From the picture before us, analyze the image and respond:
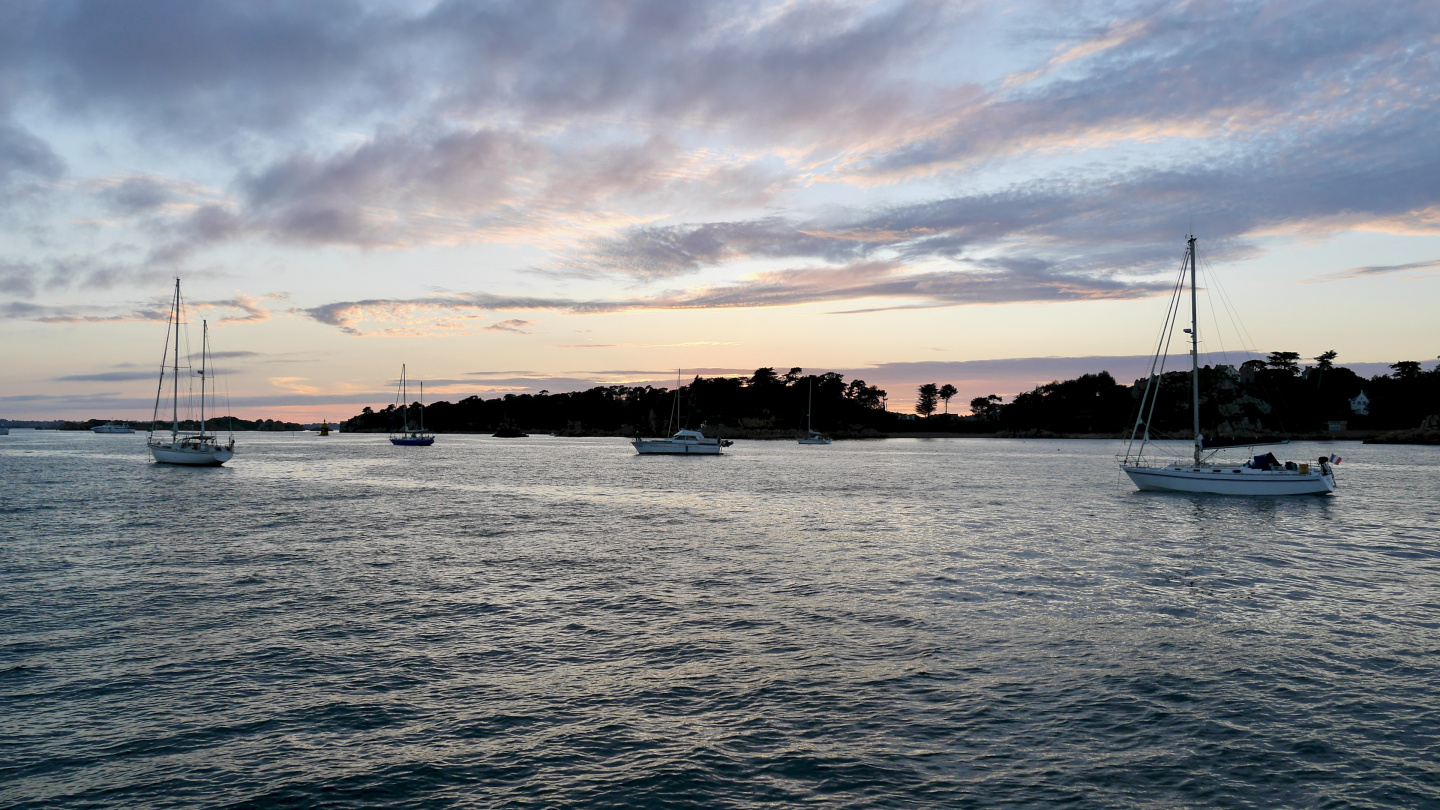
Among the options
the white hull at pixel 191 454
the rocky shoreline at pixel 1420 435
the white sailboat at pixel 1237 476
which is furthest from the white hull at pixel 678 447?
the rocky shoreline at pixel 1420 435

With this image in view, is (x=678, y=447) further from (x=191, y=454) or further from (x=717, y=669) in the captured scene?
(x=717, y=669)

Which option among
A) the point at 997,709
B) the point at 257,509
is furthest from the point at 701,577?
the point at 257,509

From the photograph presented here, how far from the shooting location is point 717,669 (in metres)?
15.5

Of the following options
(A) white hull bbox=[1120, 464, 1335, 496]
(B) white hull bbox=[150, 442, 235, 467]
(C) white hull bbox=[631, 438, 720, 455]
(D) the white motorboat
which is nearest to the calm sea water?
(A) white hull bbox=[1120, 464, 1335, 496]

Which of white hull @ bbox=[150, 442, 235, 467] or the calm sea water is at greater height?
white hull @ bbox=[150, 442, 235, 467]

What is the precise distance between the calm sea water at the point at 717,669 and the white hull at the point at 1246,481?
607 inches

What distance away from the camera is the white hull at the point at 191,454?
8506cm

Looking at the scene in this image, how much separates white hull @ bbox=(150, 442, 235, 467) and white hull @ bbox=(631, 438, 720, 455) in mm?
60205

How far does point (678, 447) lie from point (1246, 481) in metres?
84.7

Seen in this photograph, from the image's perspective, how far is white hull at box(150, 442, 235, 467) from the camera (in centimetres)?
8506

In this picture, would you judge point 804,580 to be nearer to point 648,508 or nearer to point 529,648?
point 529,648

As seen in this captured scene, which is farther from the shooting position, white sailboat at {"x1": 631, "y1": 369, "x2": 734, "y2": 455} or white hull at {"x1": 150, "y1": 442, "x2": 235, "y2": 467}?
white sailboat at {"x1": 631, "y1": 369, "x2": 734, "y2": 455}

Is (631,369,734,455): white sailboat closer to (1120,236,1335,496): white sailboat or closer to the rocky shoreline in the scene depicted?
(1120,236,1335,496): white sailboat

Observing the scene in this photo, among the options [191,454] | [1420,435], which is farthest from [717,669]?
[1420,435]
